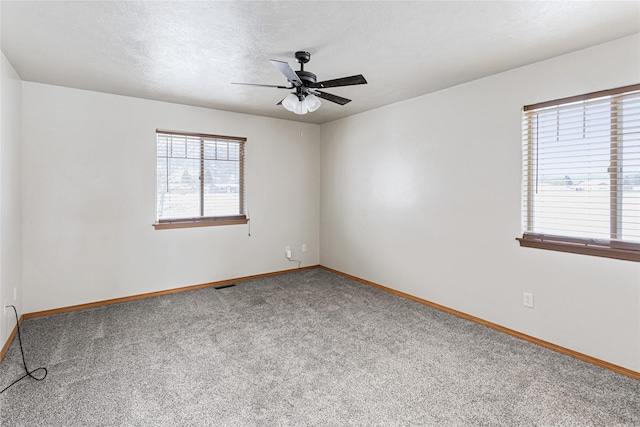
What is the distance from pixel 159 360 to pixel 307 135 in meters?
3.89

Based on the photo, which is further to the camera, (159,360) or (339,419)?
(159,360)

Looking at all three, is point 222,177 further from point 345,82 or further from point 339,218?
point 345,82

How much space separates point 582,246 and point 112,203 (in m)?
4.67

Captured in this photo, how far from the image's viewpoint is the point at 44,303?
3.58 metres

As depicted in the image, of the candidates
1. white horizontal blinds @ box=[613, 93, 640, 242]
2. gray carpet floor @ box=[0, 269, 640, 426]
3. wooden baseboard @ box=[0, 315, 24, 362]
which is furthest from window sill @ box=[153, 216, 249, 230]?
white horizontal blinds @ box=[613, 93, 640, 242]

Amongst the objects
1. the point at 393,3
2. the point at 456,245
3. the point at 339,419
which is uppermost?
the point at 393,3

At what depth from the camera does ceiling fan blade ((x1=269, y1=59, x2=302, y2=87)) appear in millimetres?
2133

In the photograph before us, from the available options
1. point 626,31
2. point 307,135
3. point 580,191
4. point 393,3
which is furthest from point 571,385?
point 307,135

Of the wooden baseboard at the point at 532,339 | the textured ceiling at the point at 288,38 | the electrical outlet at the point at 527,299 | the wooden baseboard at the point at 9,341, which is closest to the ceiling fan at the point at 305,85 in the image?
the textured ceiling at the point at 288,38

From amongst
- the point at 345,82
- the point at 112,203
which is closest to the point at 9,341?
the point at 112,203

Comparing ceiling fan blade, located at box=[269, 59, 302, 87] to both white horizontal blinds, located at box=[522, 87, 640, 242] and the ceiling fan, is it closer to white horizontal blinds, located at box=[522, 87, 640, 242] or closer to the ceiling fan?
the ceiling fan

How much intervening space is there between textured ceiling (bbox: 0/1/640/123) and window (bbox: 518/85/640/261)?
19.1 inches

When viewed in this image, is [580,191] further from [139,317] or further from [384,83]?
[139,317]

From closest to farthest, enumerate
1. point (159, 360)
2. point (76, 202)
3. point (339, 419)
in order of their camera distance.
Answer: point (339, 419)
point (159, 360)
point (76, 202)
